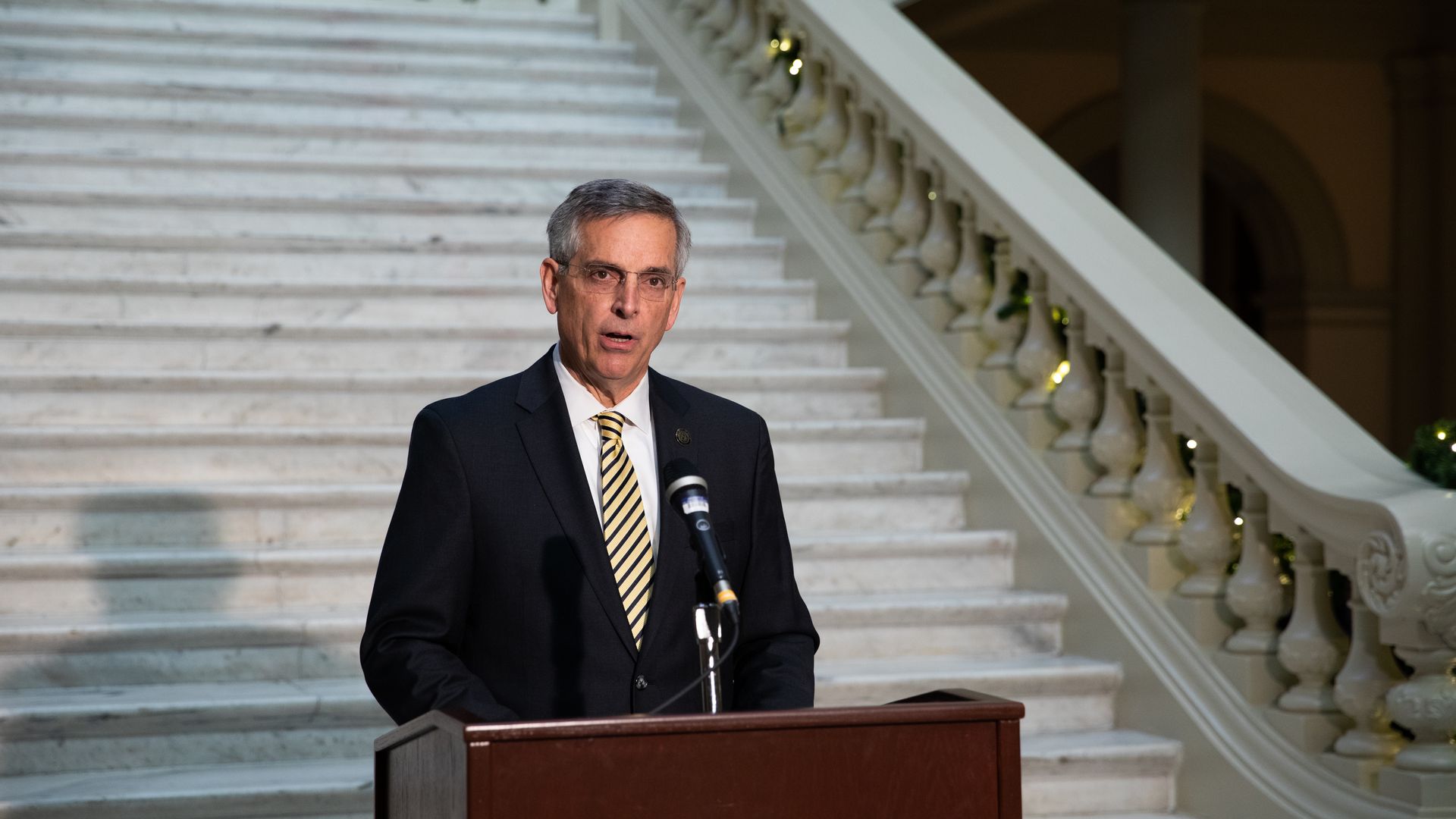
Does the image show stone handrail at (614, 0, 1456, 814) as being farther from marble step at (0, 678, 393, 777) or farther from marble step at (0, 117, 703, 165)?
marble step at (0, 678, 393, 777)

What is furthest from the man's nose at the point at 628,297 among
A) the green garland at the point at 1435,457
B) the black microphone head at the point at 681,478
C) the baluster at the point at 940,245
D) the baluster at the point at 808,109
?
the baluster at the point at 808,109

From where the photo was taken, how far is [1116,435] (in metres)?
4.84

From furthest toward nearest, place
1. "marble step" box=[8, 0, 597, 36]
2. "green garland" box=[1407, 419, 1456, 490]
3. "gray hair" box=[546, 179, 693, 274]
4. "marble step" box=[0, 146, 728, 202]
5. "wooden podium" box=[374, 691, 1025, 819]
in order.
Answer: "marble step" box=[8, 0, 597, 36] < "marble step" box=[0, 146, 728, 202] < "green garland" box=[1407, 419, 1456, 490] < "gray hair" box=[546, 179, 693, 274] < "wooden podium" box=[374, 691, 1025, 819]

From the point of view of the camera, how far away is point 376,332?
19.6ft

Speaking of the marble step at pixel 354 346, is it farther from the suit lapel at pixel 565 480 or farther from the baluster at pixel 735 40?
the suit lapel at pixel 565 480

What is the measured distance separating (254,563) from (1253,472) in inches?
108

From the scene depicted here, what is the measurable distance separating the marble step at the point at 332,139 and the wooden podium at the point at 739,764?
5508 mm

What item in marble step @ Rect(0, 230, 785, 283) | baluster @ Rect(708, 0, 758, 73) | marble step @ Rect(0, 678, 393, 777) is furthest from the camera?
baluster @ Rect(708, 0, 758, 73)

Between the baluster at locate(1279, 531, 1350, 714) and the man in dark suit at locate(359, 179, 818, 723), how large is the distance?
1864 millimetres

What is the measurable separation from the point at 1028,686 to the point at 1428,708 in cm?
124

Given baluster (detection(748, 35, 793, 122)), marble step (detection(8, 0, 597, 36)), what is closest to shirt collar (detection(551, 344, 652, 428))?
baluster (detection(748, 35, 793, 122))

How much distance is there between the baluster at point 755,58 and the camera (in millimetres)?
7254

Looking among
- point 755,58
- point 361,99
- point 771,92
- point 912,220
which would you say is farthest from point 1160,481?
point 361,99

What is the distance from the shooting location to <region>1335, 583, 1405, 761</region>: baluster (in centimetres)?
389
